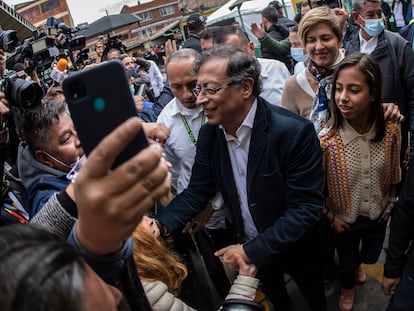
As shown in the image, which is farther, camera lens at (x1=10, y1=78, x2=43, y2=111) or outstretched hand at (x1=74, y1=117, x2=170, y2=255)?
camera lens at (x1=10, y1=78, x2=43, y2=111)

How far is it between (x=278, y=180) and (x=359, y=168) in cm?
60

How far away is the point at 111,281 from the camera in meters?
0.95

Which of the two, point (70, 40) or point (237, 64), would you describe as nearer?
point (237, 64)

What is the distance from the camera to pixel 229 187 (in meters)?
2.11

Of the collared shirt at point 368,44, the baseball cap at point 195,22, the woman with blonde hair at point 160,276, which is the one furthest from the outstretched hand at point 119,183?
the baseball cap at point 195,22

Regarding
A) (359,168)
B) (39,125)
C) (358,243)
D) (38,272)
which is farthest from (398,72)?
(38,272)

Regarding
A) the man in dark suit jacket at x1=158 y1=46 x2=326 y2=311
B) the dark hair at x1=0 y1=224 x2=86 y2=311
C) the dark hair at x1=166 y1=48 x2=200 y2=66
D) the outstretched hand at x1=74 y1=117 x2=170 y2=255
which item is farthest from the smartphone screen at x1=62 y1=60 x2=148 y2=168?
the dark hair at x1=166 y1=48 x2=200 y2=66

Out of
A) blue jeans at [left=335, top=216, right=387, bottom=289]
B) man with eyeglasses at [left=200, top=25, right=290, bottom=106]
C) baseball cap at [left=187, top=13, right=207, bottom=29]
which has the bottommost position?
blue jeans at [left=335, top=216, right=387, bottom=289]

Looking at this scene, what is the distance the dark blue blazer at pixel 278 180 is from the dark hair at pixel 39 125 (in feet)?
2.44

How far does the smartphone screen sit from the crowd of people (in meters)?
0.12

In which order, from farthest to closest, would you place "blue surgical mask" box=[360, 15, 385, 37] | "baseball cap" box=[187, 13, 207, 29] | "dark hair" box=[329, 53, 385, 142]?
"baseball cap" box=[187, 13, 207, 29], "blue surgical mask" box=[360, 15, 385, 37], "dark hair" box=[329, 53, 385, 142]

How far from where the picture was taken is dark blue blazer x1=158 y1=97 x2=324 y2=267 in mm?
1893

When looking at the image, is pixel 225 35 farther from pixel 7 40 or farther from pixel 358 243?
pixel 358 243

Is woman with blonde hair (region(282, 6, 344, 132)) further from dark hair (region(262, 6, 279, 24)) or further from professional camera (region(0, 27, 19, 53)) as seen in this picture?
dark hair (region(262, 6, 279, 24))
